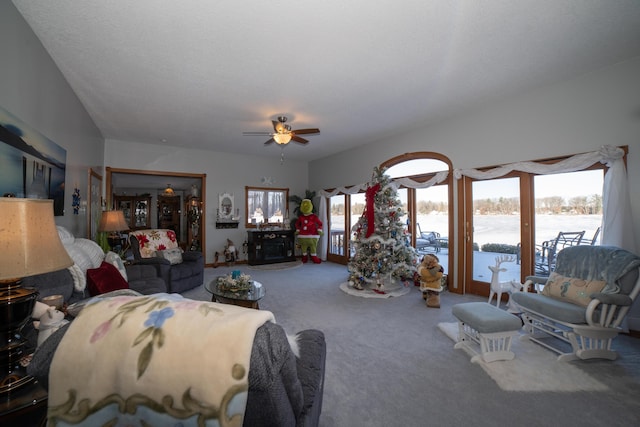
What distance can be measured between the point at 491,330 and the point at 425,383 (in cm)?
74

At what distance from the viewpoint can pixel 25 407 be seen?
→ 96 centimetres

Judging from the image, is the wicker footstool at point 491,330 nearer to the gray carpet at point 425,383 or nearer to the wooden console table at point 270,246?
the gray carpet at point 425,383

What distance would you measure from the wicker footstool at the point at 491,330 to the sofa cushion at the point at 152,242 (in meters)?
4.39

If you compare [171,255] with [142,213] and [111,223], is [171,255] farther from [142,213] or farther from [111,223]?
[142,213]

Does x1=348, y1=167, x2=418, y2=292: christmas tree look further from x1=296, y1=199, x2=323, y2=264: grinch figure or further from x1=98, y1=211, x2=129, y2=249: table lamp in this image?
x1=98, y1=211, x2=129, y2=249: table lamp

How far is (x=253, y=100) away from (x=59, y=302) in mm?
2950

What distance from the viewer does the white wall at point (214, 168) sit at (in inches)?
226

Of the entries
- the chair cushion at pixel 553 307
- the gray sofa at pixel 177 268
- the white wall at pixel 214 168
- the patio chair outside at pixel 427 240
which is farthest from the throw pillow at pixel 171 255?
the chair cushion at pixel 553 307

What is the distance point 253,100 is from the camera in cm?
362

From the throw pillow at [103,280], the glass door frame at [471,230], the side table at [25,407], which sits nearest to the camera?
the side table at [25,407]

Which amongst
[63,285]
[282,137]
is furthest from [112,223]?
[282,137]

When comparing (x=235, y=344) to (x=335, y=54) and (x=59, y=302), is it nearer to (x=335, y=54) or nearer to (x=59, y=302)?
(x=59, y=302)

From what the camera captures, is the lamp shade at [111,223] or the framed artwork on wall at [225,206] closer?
the lamp shade at [111,223]

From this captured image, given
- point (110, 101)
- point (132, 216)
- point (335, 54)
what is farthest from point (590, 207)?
point (132, 216)
